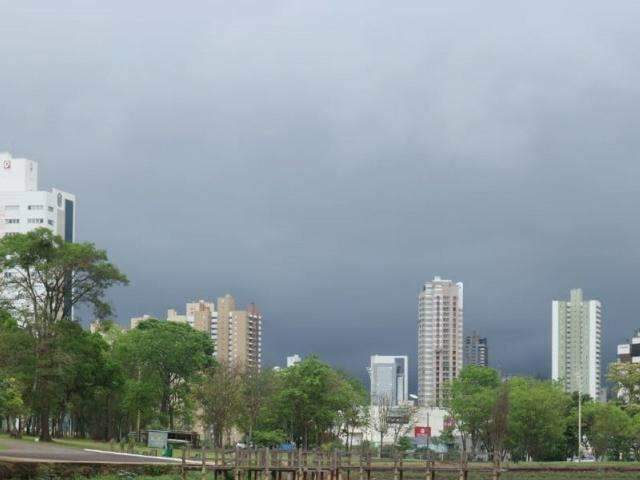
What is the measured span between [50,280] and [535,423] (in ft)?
188

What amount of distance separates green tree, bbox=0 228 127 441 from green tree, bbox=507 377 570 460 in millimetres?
51490

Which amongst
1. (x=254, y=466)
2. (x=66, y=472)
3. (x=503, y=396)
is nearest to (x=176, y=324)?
(x=503, y=396)

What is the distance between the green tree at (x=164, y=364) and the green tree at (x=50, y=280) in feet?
96.0

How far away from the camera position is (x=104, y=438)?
440 ft

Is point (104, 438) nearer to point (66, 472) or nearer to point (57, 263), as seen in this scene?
point (57, 263)

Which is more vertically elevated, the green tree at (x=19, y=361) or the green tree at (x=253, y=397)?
the green tree at (x=19, y=361)

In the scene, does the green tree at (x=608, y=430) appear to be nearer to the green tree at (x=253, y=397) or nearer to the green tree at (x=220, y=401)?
the green tree at (x=253, y=397)

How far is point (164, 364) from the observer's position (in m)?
130

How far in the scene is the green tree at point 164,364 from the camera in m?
128

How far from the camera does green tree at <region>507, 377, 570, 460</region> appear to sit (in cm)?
12781

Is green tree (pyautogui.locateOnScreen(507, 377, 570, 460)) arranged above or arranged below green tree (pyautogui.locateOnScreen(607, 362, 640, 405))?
below

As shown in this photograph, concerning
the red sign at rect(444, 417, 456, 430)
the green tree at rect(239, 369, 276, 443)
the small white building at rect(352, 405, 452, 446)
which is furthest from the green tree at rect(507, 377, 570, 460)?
the green tree at rect(239, 369, 276, 443)

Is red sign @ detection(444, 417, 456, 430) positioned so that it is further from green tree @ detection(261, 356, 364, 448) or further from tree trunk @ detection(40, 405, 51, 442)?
tree trunk @ detection(40, 405, 51, 442)

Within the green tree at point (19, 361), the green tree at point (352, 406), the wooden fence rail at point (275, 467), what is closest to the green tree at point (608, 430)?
the green tree at point (352, 406)
